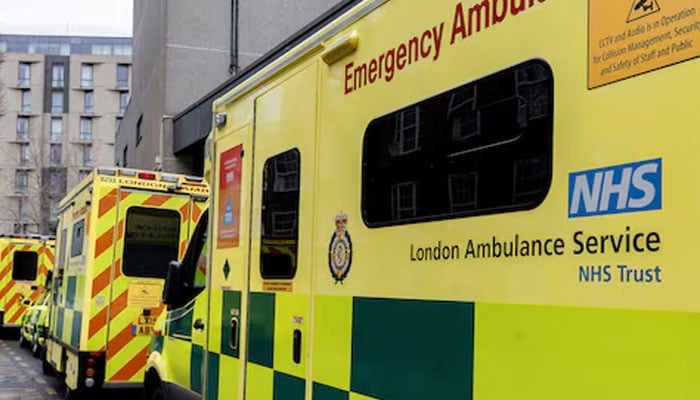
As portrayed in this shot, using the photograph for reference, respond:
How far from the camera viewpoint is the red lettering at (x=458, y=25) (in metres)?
2.74

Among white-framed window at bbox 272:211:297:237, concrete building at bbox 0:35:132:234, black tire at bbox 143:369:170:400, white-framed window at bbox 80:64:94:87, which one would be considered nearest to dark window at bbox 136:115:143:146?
black tire at bbox 143:369:170:400

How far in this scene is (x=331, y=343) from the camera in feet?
11.1

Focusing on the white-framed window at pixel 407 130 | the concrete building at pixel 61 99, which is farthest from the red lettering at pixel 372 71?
the concrete building at pixel 61 99

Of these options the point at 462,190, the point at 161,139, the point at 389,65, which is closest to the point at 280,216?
the point at 389,65

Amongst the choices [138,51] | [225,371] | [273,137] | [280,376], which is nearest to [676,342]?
[280,376]

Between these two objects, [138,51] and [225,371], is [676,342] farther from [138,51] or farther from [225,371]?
[138,51]

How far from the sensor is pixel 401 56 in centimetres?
311

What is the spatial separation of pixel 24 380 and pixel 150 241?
13.8 ft

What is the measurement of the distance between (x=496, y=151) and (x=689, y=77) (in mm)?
721

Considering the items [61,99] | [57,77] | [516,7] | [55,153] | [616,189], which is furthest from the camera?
[57,77]

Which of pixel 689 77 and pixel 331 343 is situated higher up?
pixel 689 77

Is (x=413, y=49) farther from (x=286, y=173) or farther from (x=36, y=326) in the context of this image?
(x=36, y=326)

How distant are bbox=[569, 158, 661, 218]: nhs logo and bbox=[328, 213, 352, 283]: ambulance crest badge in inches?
51.9

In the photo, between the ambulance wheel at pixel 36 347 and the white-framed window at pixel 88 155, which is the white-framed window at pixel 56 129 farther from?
the ambulance wheel at pixel 36 347
